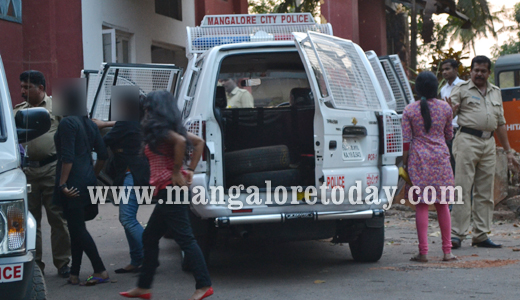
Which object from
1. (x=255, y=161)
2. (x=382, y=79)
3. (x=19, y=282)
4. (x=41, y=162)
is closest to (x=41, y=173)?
(x=41, y=162)

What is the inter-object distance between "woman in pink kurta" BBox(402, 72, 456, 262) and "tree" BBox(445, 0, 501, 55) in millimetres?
16236

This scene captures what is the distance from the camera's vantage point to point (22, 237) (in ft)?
10.00

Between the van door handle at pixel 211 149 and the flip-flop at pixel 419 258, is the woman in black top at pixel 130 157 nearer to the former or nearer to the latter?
the van door handle at pixel 211 149

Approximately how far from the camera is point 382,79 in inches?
225

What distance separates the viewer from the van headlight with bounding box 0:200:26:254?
2971 millimetres

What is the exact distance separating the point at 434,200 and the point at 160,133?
109 inches

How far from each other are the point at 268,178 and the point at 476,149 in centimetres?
248

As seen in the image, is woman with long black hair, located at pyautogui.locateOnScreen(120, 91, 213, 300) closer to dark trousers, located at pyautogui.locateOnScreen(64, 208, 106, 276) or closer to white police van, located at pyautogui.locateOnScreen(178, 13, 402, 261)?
white police van, located at pyautogui.locateOnScreen(178, 13, 402, 261)

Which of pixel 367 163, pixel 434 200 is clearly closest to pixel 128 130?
pixel 367 163

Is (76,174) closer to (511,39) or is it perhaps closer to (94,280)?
(94,280)

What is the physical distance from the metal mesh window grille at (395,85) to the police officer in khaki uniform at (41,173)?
3218 millimetres

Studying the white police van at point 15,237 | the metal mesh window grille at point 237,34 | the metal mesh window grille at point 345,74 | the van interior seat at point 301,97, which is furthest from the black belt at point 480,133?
the white police van at point 15,237

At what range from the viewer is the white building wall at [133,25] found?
11.9 m

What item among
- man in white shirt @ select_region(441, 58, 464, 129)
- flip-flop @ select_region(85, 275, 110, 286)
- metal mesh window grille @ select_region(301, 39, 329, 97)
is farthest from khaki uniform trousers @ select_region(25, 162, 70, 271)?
man in white shirt @ select_region(441, 58, 464, 129)
